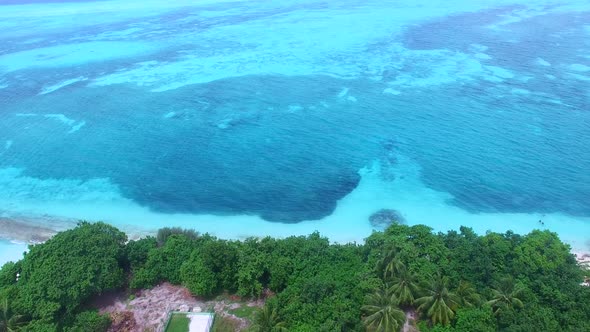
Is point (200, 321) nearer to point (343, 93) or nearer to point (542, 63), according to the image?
point (343, 93)

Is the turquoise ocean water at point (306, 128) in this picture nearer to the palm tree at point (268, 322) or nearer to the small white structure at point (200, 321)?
the small white structure at point (200, 321)

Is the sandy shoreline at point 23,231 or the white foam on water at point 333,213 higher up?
the sandy shoreline at point 23,231

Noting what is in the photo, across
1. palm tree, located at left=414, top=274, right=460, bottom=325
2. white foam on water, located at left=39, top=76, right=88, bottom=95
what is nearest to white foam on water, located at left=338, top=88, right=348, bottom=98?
palm tree, located at left=414, top=274, right=460, bottom=325

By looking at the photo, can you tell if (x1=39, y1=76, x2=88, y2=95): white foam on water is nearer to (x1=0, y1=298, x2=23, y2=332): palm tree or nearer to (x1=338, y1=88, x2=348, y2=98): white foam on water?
(x1=338, y1=88, x2=348, y2=98): white foam on water

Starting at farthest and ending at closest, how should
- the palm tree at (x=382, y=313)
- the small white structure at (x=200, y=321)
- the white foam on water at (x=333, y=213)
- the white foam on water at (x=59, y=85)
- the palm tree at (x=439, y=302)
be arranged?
the white foam on water at (x=59, y=85) → the white foam on water at (x=333, y=213) → the small white structure at (x=200, y=321) → the palm tree at (x=439, y=302) → the palm tree at (x=382, y=313)

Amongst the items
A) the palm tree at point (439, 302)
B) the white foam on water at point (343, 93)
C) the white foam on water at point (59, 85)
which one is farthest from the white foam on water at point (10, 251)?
the white foam on water at point (343, 93)

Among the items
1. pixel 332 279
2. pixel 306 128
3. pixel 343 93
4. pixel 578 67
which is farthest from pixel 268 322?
pixel 578 67
